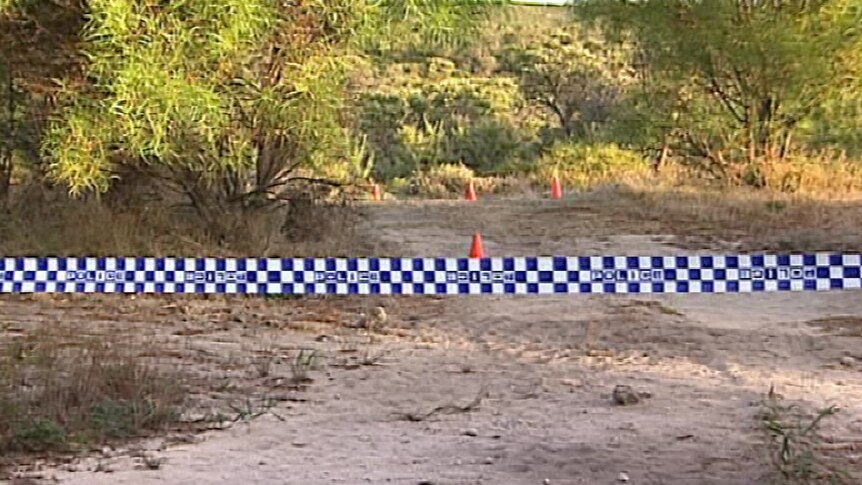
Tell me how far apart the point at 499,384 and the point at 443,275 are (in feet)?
8.41

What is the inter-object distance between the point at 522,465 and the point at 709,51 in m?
16.5

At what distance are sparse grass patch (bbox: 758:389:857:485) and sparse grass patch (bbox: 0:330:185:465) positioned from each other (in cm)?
344

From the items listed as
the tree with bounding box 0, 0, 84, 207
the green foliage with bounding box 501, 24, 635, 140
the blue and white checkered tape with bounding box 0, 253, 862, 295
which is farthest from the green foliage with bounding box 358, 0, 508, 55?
the green foliage with bounding box 501, 24, 635, 140

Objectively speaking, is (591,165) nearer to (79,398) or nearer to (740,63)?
(740,63)

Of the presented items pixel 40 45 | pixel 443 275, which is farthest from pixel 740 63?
pixel 40 45

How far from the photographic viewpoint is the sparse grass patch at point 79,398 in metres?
6.58

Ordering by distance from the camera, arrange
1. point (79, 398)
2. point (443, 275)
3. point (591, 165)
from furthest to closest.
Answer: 1. point (591, 165)
2. point (443, 275)
3. point (79, 398)

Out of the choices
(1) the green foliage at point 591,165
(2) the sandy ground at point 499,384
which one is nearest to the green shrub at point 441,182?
(1) the green foliage at point 591,165

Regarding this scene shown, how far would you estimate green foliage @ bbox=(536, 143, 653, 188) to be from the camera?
2732 cm

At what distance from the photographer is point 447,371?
878 cm

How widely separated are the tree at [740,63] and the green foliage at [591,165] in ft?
8.92

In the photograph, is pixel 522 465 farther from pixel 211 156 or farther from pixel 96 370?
pixel 211 156

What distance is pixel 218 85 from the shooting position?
448 inches

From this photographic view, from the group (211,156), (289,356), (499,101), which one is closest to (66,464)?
(289,356)
